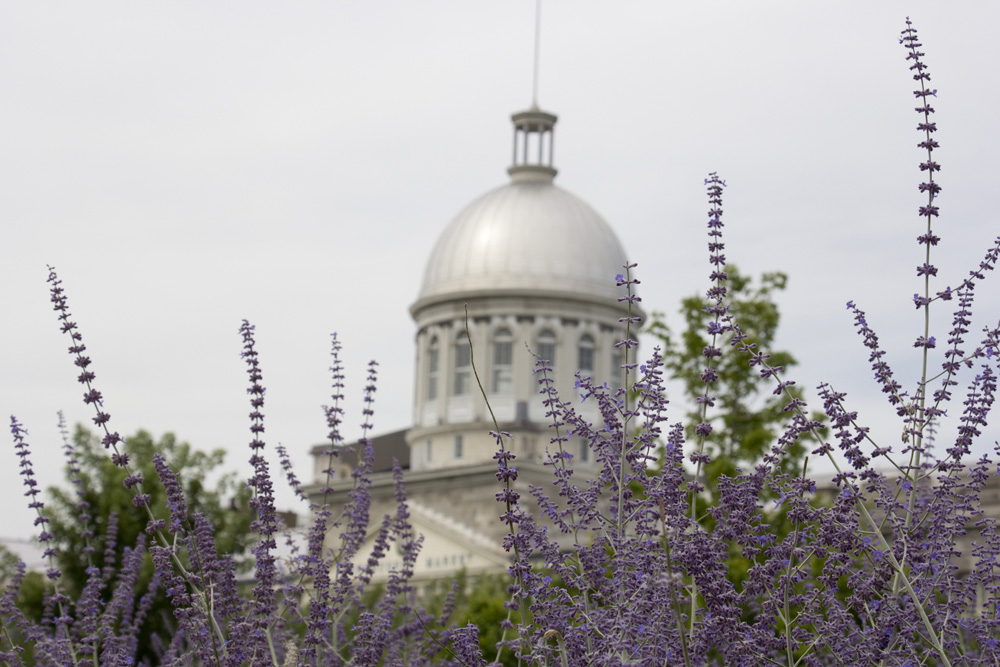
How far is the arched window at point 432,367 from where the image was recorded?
79.8 m

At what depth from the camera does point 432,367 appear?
263 feet

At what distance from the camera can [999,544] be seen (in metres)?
8.16

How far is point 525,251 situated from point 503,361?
17.8ft

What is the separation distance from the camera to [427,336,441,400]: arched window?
262ft

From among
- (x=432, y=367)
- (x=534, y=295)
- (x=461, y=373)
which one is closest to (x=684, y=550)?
(x=534, y=295)

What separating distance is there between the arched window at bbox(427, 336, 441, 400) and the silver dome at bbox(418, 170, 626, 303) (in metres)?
2.42

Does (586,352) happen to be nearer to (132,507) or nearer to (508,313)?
(508,313)

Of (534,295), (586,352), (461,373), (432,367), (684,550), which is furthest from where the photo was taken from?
(432,367)

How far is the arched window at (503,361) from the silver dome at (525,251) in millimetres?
2285

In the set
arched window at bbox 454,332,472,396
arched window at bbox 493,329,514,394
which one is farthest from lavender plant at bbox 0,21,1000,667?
arched window at bbox 454,332,472,396

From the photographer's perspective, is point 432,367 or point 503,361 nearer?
point 503,361

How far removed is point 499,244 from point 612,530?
231 ft

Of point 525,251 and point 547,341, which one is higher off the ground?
point 525,251

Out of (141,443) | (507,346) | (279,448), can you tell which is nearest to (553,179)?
(507,346)
